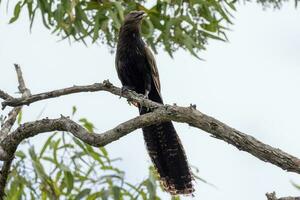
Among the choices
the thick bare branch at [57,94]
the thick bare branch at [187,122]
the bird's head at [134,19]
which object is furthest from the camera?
the bird's head at [134,19]

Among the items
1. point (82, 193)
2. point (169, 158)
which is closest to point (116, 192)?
point (82, 193)

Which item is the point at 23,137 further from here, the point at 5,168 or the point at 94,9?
the point at 94,9

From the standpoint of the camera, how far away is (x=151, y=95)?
278 inches

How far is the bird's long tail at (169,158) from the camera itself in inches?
233

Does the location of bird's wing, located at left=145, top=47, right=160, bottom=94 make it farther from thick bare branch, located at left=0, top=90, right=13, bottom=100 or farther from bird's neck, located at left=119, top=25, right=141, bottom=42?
thick bare branch, located at left=0, top=90, right=13, bottom=100

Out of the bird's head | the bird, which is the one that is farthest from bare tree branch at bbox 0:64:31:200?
the bird's head

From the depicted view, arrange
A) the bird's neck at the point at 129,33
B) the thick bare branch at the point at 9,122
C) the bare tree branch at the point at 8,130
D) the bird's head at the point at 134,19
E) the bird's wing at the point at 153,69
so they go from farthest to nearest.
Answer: the bird's head at the point at 134,19 → the bird's neck at the point at 129,33 → the bird's wing at the point at 153,69 → the thick bare branch at the point at 9,122 → the bare tree branch at the point at 8,130

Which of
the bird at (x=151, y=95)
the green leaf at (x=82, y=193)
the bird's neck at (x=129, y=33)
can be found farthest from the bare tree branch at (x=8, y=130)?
the bird's neck at (x=129, y=33)

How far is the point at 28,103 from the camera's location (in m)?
5.18

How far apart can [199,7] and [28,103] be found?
14.8 ft

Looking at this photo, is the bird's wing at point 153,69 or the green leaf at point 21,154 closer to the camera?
the green leaf at point 21,154

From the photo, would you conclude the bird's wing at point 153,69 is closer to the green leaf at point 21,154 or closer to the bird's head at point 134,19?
the bird's head at point 134,19

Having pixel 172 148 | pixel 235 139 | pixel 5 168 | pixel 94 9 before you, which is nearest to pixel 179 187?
pixel 172 148

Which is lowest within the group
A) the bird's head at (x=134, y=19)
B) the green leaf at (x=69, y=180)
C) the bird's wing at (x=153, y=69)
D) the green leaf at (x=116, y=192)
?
the green leaf at (x=116, y=192)
